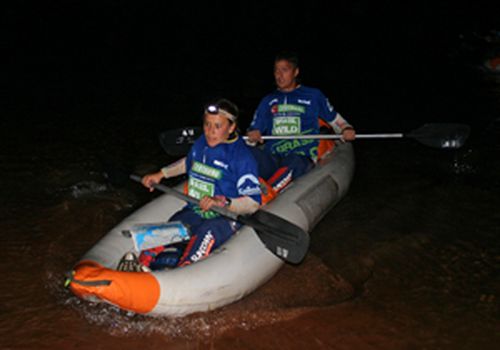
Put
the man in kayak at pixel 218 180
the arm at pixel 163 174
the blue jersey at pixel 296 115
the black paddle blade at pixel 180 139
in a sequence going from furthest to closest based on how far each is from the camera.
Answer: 1. the blue jersey at pixel 296 115
2. the black paddle blade at pixel 180 139
3. the arm at pixel 163 174
4. the man in kayak at pixel 218 180

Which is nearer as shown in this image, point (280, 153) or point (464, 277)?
point (464, 277)

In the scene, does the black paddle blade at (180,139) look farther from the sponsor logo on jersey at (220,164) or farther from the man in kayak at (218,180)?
the sponsor logo on jersey at (220,164)

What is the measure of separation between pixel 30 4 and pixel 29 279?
25.8 m

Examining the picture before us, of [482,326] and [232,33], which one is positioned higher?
[232,33]

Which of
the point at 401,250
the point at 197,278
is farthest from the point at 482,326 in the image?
the point at 197,278

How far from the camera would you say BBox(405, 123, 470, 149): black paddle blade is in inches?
220

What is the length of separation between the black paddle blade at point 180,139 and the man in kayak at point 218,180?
116 cm

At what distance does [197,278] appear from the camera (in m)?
3.18

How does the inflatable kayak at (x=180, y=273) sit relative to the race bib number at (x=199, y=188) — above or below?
below

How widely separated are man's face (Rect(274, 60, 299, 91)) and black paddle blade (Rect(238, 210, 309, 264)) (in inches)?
81.7

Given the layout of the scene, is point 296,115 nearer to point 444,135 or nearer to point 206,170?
point 444,135

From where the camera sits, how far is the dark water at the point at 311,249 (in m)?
3.31

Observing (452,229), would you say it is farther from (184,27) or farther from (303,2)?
(303,2)

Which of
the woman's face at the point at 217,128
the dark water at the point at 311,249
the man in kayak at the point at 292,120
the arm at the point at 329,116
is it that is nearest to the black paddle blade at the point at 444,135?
the dark water at the point at 311,249
